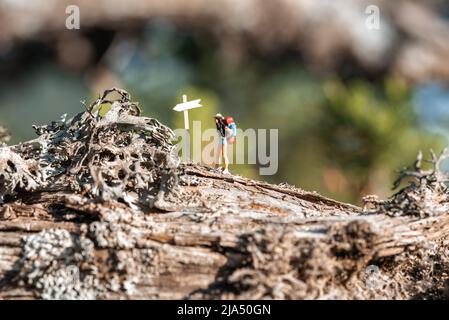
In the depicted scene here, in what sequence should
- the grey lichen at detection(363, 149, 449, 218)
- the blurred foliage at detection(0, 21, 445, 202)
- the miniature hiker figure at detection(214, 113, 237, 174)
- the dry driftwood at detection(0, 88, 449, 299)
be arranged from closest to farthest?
1. the dry driftwood at detection(0, 88, 449, 299)
2. the grey lichen at detection(363, 149, 449, 218)
3. the miniature hiker figure at detection(214, 113, 237, 174)
4. the blurred foliage at detection(0, 21, 445, 202)

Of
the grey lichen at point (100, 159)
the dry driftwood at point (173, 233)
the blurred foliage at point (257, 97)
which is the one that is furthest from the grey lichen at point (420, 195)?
the blurred foliage at point (257, 97)

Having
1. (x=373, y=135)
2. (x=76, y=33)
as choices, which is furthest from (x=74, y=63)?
(x=373, y=135)

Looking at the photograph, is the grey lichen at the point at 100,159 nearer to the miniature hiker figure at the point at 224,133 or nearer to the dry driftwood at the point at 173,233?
the dry driftwood at the point at 173,233

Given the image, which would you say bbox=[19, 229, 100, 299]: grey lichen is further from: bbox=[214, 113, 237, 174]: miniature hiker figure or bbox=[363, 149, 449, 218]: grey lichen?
bbox=[363, 149, 449, 218]: grey lichen

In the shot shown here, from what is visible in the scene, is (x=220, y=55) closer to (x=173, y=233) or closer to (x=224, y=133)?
(x=224, y=133)

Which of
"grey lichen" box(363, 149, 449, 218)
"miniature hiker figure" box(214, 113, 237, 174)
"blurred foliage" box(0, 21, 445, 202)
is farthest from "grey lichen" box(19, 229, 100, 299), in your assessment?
"blurred foliage" box(0, 21, 445, 202)

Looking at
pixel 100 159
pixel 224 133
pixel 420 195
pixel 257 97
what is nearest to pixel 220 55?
pixel 257 97
